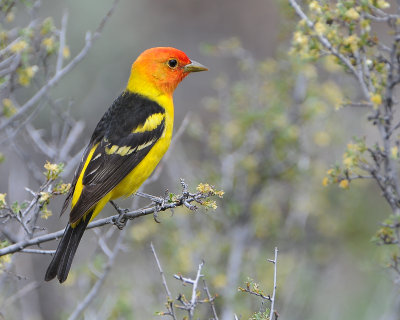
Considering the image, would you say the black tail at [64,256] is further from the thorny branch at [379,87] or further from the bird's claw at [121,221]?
the thorny branch at [379,87]

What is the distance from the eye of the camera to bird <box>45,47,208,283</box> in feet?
13.4

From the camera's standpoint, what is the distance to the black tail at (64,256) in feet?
13.0

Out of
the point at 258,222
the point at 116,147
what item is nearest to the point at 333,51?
the point at 116,147

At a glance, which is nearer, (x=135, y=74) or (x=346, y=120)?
(x=135, y=74)

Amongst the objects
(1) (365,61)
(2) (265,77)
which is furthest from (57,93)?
(1) (365,61)

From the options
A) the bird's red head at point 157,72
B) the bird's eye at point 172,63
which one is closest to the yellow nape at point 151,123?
the bird's red head at point 157,72

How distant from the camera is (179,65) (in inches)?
207

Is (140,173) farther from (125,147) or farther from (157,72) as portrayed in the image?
(157,72)

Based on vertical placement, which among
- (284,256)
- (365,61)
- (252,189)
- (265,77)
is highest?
(365,61)

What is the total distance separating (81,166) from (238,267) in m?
2.29

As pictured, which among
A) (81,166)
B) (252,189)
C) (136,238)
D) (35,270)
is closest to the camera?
(81,166)

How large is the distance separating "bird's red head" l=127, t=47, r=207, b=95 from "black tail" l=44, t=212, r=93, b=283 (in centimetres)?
147

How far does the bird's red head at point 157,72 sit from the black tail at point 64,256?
147 centimetres

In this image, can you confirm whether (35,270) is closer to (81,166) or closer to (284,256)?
(284,256)
